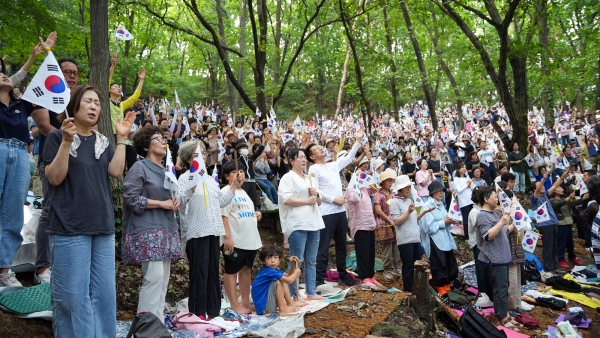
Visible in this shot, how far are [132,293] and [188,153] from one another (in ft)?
5.80

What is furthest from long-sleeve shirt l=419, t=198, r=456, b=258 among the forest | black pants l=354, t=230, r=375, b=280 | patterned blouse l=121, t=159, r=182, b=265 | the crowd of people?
the forest

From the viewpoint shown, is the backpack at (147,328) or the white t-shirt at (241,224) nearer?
the backpack at (147,328)

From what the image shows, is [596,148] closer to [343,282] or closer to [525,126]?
[525,126]

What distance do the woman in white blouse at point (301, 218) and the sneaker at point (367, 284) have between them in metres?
1.00

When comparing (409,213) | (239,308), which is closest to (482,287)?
(409,213)

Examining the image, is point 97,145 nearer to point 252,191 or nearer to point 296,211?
point 296,211

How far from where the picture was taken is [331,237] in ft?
24.3

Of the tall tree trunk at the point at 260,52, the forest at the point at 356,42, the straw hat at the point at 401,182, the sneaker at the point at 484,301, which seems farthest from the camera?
the tall tree trunk at the point at 260,52

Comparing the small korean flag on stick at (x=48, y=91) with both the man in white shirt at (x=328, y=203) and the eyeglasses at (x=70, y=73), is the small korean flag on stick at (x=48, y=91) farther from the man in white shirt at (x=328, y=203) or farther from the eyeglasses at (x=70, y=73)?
the man in white shirt at (x=328, y=203)

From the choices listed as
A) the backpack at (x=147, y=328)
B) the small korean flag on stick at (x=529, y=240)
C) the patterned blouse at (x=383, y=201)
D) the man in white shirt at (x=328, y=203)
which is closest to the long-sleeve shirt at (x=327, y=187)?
the man in white shirt at (x=328, y=203)

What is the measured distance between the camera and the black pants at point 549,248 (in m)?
10.5

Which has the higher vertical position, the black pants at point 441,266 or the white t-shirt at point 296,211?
the white t-shirt at point 296,211

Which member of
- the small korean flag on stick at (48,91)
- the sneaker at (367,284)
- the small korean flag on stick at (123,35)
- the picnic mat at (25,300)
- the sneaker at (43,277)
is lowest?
the sneaker at (367,284)

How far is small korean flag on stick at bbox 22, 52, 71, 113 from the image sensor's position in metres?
3.47
